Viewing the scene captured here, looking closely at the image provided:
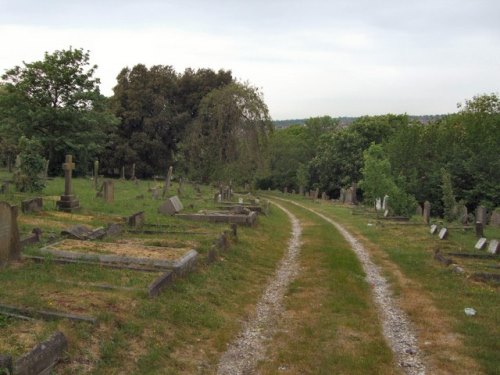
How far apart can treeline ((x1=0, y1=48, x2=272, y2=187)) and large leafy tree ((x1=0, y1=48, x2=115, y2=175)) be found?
60 mm

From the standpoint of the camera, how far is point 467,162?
3609cm

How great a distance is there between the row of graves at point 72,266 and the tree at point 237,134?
19.9m

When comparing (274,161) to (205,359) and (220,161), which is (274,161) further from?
(205,359)

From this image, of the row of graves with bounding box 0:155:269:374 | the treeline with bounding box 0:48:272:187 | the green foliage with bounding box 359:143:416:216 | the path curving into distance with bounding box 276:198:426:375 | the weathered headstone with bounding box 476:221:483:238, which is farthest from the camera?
the treeline with bounding box 0:48:272:187

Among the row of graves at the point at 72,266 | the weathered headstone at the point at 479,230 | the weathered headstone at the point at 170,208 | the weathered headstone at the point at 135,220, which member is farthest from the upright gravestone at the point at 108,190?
the weathered headstone at the point at 479,230

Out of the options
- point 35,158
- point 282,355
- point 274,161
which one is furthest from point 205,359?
point 274,161

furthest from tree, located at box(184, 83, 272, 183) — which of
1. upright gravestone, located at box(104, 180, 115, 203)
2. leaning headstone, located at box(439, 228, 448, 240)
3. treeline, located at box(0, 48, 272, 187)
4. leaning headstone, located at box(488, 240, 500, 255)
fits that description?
leaning headstone, located at box(488, 240, 500, 255)

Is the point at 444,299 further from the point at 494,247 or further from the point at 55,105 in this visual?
the point at 55,105

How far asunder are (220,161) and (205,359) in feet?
102

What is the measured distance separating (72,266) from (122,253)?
4.33 ft

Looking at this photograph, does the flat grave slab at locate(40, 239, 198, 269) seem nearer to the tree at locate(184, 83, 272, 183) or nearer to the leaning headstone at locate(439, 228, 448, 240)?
the leaning headstone at locate(439, 228, 448, 240)

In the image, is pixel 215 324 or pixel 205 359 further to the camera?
pixel 215 324

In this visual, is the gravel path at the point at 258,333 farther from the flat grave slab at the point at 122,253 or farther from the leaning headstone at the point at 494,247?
the leaning headstone at the point at 494,247

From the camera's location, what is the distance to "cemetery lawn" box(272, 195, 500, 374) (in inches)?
304
